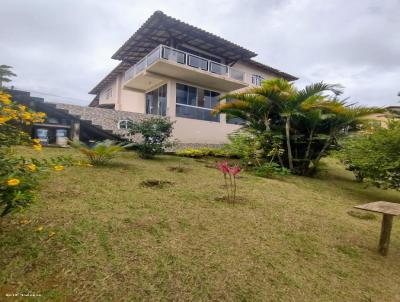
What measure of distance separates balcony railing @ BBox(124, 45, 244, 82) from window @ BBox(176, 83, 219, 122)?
1788 mm

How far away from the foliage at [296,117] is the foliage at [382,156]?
4.91 ft

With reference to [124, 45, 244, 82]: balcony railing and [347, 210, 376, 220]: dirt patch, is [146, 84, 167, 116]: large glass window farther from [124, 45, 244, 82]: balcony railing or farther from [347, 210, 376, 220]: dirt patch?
[347, 210, 376, 220]: dirt patch

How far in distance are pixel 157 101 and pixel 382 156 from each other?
42.8 feet

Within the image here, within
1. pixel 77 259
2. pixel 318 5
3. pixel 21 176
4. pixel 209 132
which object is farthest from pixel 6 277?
pixel 209 132

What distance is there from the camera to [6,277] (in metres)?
1.91

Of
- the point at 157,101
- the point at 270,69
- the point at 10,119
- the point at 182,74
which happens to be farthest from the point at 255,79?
the point at 10,119

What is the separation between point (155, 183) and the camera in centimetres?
528

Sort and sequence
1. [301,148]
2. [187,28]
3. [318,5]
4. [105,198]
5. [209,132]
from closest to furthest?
[105,198]
[301,148]
[318,5]
[187,28]
[209,132]

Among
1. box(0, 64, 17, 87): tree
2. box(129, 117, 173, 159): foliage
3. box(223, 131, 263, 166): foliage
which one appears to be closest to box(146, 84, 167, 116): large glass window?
box(129, 117, 173, 159): foliage

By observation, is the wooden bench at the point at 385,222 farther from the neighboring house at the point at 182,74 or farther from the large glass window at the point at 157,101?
the large glass window at the point at 157,101

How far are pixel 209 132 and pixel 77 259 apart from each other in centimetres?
1373

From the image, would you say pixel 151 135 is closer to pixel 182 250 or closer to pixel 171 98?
pixel 182 250

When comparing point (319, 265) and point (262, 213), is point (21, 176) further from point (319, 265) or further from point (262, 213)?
point (262, 213)

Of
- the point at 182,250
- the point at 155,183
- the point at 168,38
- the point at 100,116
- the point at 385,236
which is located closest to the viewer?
the point at 182,250
